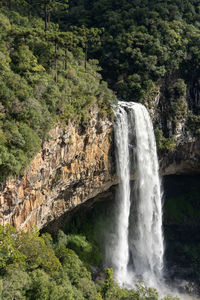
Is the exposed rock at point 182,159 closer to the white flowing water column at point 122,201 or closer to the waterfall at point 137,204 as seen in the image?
the waterfall at point 137,204

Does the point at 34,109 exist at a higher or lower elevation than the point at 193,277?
higher

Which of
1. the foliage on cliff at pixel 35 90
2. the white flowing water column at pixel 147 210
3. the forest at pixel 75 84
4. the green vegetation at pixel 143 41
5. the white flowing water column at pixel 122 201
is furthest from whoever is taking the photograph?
the green vegetation at pixel 143 41

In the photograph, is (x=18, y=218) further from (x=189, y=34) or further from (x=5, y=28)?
(x=189, y=34)

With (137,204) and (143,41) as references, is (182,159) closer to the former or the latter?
(137,204)

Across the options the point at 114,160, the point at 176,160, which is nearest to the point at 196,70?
the point at 176,160

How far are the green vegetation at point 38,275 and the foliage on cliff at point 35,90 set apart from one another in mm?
3062

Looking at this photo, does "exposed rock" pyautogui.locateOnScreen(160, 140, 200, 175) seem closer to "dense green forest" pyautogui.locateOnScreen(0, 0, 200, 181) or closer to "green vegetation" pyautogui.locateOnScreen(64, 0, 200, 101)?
"dense green forest" pyautogui.locateOnScreen(0, 0, 200, 181)

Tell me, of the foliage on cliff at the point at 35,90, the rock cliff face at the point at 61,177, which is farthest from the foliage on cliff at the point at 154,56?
the rock cliff face at the point at 61,177

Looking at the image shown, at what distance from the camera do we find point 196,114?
26.8 m

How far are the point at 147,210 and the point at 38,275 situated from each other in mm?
13667

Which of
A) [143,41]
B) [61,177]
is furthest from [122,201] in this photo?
[143,41]

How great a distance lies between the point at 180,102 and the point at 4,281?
21.0m

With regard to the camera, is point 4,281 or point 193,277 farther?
point 193,277

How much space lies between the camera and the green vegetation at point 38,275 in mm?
10141
